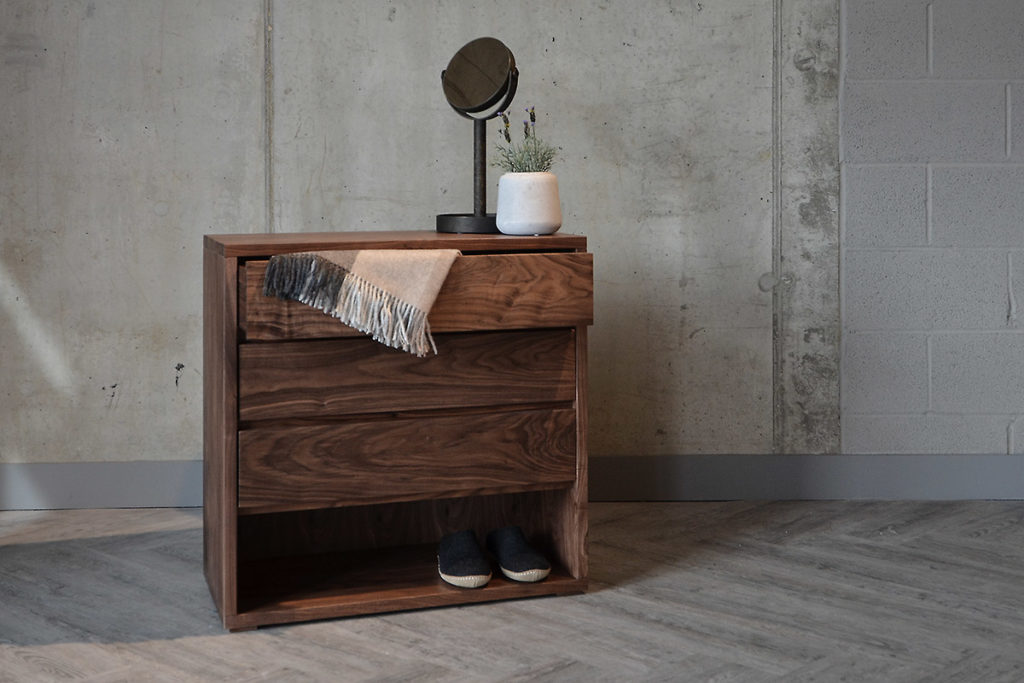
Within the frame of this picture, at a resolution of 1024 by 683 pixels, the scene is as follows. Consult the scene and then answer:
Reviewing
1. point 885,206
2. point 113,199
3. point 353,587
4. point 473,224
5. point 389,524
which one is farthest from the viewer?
point 885,206

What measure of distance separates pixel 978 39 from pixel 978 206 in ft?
1.43

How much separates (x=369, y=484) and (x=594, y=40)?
1424mm

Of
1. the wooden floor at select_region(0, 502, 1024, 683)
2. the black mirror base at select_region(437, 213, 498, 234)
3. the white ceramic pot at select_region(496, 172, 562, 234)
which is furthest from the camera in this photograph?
the black mirror base at select_region(437, 213, 498, 234)

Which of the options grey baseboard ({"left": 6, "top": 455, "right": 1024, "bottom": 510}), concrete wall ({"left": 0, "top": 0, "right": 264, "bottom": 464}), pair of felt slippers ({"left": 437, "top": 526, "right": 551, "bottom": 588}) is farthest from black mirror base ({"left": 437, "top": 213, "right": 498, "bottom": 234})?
grey baseboard ({"left": 6, "top": 455, "right": 1024, "bottom": 510})

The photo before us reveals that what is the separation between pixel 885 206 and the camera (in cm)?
288

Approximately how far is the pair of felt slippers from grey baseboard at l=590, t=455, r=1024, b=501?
724 mm

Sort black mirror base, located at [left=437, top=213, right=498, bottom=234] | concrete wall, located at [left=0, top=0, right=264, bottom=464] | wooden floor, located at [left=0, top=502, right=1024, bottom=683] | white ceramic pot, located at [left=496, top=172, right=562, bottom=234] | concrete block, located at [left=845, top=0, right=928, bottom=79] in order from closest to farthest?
wooden floor, located at [left=0, top=502, right=1024, bottom=683] < white ceramic pot, located at [left=496, top=172, right=562, bottom=234] < black mirror base, located at [left=437, top=213, right=498, bottom=234] < concrete wall, located at [left=0, top=0, right=264, bottom=464] < concrete block, located at [left=845, top=0, right=928, bottom=79]

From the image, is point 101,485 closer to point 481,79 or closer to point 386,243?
point 386,243

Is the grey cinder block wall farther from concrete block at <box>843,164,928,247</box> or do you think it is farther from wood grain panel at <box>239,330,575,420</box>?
wood grain panel at <box>239,330,575,420</box>

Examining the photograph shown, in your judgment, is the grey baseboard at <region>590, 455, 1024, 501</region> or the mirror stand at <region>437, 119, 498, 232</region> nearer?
the mirror stand at <region>437, 119, 498, 232</region>

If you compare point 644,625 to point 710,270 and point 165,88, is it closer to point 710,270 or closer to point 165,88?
point 710,270

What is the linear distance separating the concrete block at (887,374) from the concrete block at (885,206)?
26 cm

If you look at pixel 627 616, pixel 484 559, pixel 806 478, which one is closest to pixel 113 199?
pixel 484 559

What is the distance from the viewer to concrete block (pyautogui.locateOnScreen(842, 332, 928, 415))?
9.56 ft
